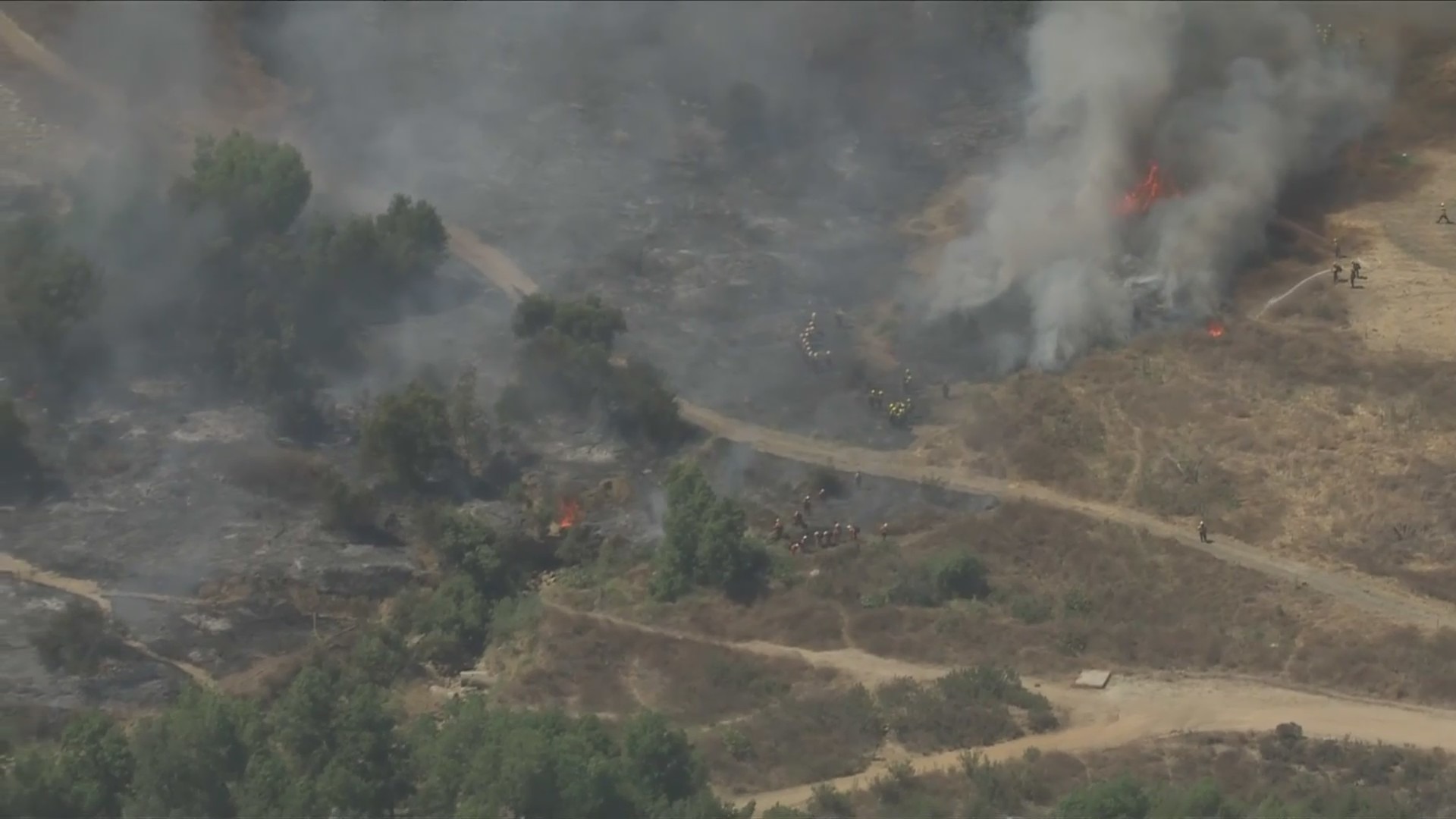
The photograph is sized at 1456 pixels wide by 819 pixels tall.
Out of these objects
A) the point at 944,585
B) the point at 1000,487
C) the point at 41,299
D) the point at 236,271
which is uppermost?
the point at 236,271

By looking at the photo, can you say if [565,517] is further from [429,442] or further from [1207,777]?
[1207,777]

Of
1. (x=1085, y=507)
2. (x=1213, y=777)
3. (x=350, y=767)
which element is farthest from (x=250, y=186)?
(x=1213, y=777)

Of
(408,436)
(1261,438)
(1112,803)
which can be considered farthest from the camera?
(408,436)

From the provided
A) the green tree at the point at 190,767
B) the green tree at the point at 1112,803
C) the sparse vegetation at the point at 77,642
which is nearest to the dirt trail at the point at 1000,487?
the green tree at the point at 1112,803

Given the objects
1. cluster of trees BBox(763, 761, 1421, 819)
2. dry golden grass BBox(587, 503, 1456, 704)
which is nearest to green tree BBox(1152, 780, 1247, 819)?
cluster of trees BBox(763, 761, 1421, 819)

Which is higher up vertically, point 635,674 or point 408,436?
point 408,436

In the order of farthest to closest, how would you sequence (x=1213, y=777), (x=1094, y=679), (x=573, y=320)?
(x=573, y=320) < (x=1094, y=679) < (x=1213, y=777)
